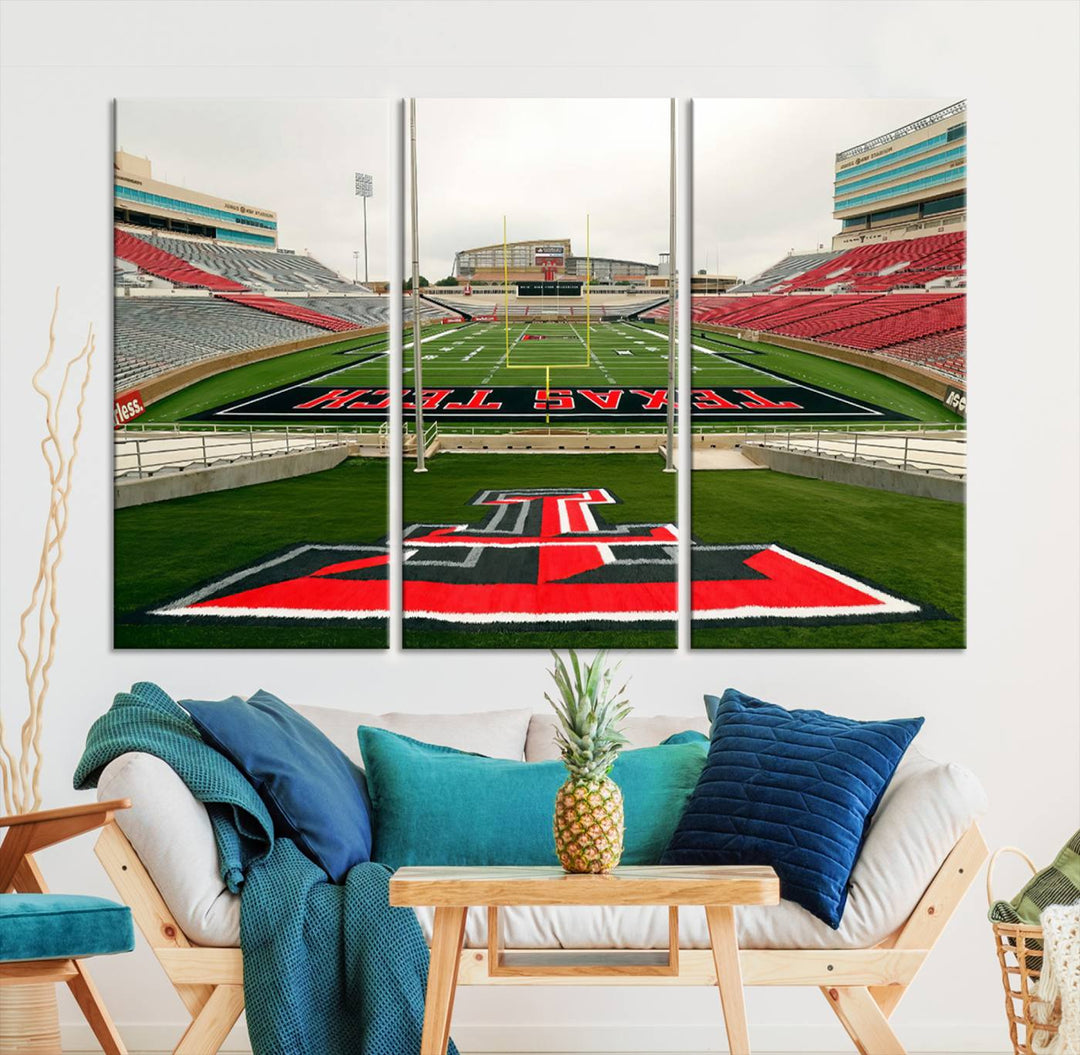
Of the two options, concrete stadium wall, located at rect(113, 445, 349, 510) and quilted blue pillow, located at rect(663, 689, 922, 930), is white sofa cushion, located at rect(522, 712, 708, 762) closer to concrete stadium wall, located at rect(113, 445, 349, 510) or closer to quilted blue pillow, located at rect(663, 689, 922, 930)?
quilted blue pillow, located at rect(663, 689, 922, 930)

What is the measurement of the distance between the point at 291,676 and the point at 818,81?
248 cm

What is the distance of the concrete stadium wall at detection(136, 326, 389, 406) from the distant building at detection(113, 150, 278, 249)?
33 cm

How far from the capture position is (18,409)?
4.25 meters

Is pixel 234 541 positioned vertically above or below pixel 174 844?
above

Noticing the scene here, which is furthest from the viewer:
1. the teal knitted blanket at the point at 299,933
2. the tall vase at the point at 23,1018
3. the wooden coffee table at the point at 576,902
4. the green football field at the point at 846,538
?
the green football field at the point at 846,538

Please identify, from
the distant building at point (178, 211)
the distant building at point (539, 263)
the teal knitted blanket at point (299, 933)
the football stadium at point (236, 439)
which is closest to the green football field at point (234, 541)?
the football stadium at point (236, 439)

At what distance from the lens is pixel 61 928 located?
2.84 metres

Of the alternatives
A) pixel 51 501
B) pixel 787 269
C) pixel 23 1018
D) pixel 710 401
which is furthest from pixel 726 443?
pixel 23 1018

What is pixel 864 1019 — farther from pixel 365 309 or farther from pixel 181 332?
pixel 181 332

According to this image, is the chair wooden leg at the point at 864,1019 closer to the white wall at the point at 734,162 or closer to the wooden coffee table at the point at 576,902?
the wooden coffee table at the point at 576,902

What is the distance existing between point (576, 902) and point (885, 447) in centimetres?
228

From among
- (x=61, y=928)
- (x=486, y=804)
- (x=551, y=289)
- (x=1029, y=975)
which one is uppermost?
(x=551, y=289)

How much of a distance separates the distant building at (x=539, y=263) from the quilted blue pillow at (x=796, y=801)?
62.0 inches

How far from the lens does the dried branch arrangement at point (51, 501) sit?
4.23m
